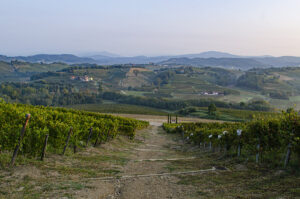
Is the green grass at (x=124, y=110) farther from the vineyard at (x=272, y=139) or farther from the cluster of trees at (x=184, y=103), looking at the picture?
the vineyard at (x=272, y=139)

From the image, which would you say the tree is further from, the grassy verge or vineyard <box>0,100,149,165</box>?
the grassy verge

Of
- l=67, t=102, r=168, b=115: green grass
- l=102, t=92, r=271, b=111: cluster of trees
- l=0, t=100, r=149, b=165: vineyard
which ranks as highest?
l=0, t=100, r=149, b=165: vineyard

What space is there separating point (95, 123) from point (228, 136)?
1064cm

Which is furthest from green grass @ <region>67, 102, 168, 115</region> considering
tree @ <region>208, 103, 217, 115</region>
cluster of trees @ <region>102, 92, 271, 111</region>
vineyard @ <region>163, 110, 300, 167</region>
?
vineyard @ <region>163, 110, 300, 167</region>

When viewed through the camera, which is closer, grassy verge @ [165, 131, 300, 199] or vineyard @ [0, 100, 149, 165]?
grassy verge @ [165, 131, 300, 199]

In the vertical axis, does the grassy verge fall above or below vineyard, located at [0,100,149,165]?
below

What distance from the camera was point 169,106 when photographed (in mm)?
111938

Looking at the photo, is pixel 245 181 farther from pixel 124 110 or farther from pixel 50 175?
pixel 124 110

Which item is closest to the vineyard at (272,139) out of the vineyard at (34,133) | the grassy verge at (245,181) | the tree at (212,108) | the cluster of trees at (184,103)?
the grassy verge at (245,181)

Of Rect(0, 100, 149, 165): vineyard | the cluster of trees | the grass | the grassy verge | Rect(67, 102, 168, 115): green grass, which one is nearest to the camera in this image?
the grassy verge

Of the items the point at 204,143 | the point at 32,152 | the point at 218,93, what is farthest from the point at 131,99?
the point at 32,152

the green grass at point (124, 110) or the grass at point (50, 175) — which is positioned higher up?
the grass at point (50, 175)

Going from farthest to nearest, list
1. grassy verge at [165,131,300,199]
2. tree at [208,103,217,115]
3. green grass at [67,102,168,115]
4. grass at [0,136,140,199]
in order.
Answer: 1. green grass at [67,102,168,115]
2. tree at [208,103,217,115]
3. grass at [0,136,140,199]
4. grassy verge at [165,131,300,199]

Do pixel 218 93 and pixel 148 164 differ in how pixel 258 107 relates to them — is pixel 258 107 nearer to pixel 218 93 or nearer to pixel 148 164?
pixel 218 93
